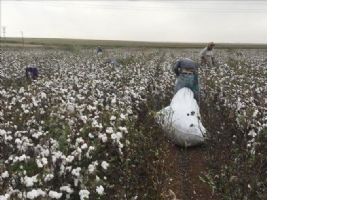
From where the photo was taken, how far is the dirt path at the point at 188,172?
495cm

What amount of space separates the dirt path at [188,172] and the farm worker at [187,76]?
1299mm

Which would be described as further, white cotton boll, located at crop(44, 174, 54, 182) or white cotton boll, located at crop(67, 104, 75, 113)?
white cotton boll, located at crop(67, 104, 75, 113)

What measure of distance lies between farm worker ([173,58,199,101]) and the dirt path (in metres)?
1.30

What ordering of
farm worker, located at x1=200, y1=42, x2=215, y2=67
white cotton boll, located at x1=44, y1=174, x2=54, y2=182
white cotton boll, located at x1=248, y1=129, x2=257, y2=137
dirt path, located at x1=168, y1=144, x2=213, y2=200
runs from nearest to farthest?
white cotton boll, located at x1=44, y1=174, x2=54, y2=182
white cotton boll, located at x1=248, y1=129, x2=257, y2=137
dirt path, located at x1=168, y1=144, x2=213, y2=200
farm worker, located at x1=200, y1=42, x2=215, y2=67

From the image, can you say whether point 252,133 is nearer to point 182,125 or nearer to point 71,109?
point 182,125

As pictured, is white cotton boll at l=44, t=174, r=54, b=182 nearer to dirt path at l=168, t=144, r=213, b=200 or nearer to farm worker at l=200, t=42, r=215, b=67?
dirt path at l=168, t=144, r=213, b=200

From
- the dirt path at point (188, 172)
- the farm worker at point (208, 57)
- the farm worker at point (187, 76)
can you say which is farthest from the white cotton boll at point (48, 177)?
the farm worker at point (208, 57)

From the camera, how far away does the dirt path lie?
16.2ft

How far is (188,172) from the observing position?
5691 millimetres

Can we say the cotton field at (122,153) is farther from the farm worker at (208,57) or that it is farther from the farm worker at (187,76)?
the farm worker at (208,57)

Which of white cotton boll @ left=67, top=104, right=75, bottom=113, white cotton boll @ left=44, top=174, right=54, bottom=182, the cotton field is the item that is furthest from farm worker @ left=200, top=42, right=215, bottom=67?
white cotton boll @ left=44, top=174, right=54, bottom=182
